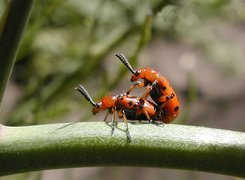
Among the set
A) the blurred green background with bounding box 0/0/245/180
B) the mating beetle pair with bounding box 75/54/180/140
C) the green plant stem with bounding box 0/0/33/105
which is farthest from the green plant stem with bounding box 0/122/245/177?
the mating beetle pair with bounding box 75/54/180/140

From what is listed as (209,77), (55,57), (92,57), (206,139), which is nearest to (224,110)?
(209,77)

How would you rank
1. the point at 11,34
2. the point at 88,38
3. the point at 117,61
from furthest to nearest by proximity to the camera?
the point at 117,61 → the point at 88,38 → the point at 11,34

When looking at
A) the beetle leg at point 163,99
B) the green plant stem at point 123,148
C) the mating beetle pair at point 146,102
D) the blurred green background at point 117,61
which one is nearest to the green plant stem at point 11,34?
the green plant stem at point 123,148

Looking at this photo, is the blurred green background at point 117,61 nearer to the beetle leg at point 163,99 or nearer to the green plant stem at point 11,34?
the beetle leg at point 163,99

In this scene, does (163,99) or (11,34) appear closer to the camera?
(11,34)

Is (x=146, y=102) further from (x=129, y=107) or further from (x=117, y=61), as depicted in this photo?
(x=117, y=61)

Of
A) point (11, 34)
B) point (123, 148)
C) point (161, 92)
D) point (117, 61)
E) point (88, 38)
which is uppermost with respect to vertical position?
point (117, 61)

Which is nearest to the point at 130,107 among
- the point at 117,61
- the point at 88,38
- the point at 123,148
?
the point at 123,148

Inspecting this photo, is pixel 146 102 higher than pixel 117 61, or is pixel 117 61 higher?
pixel 117 61
